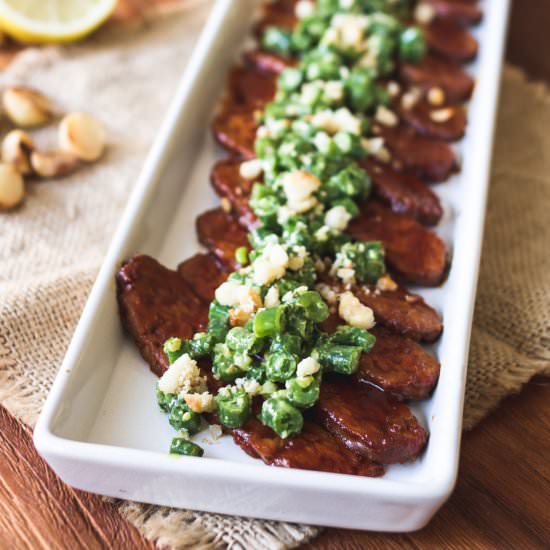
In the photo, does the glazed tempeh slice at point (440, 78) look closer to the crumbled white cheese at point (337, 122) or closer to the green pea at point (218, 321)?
the crumbled white cheese at point (337, 122)

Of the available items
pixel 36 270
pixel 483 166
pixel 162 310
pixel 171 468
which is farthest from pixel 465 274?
pixel 36 270

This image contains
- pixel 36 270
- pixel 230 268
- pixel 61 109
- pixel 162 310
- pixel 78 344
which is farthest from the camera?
pixel 61 109

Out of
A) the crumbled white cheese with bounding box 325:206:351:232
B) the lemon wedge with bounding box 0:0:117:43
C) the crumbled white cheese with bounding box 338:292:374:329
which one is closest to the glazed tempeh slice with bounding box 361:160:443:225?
the crumbled white cheese with bounding box 325:206:351:232

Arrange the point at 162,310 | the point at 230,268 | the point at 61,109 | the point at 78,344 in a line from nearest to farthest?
the point at 78,344
the point at 162,310
the point at 230,268
the point at 61,109

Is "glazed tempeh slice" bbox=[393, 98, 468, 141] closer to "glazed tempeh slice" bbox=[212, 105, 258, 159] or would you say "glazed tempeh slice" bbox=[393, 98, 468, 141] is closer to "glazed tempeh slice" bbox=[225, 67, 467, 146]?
"glazed tempeh slice" bbox=[225, 67, 467, 146]

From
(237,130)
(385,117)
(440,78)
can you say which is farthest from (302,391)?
(440,78)

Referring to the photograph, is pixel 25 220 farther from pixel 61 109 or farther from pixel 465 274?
pixel 465 274

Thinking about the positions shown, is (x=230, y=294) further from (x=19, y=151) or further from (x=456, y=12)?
(x=456, y=12)
